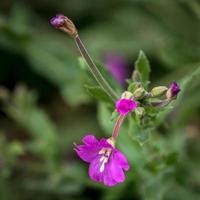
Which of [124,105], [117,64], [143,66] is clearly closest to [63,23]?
[124,105]

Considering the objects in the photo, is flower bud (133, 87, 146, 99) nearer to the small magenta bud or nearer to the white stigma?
the small magenta bud


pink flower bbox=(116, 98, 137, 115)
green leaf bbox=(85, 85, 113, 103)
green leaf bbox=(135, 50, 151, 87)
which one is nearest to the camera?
pink flower bbox=(116, 98, 137, 115)

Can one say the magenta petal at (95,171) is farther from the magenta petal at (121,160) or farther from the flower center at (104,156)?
the magenta petal at (121,160)

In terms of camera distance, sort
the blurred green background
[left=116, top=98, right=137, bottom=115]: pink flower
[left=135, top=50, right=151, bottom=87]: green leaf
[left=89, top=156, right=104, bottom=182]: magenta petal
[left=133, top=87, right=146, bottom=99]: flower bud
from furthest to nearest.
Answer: the blurred green background → [left=135, top=50, right=151, bottom=87]: green leaf → [left=133, top=87, right=146, bottom=99]: flower bud → [left=89, top=156, right=104, bottom=182]: magenta petal → [left=116, top=98, right=137, bottom=115]: pink flower

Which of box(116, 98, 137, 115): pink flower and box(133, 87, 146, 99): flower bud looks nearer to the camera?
box(116, 98, 137, 115): pink flower

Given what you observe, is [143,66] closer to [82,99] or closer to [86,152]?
[86,152]

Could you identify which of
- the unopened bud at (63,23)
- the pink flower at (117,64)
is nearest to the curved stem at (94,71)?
the unopened bud at (63,23)

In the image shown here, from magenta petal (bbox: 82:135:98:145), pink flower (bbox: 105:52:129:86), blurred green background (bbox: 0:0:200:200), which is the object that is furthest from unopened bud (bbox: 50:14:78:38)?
pink flower (bbox: 105:52:129:86)

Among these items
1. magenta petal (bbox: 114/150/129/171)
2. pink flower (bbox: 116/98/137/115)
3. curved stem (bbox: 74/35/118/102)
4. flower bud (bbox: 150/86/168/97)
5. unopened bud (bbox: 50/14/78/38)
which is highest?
unopened bud (bbox: 50/14/78/38)
